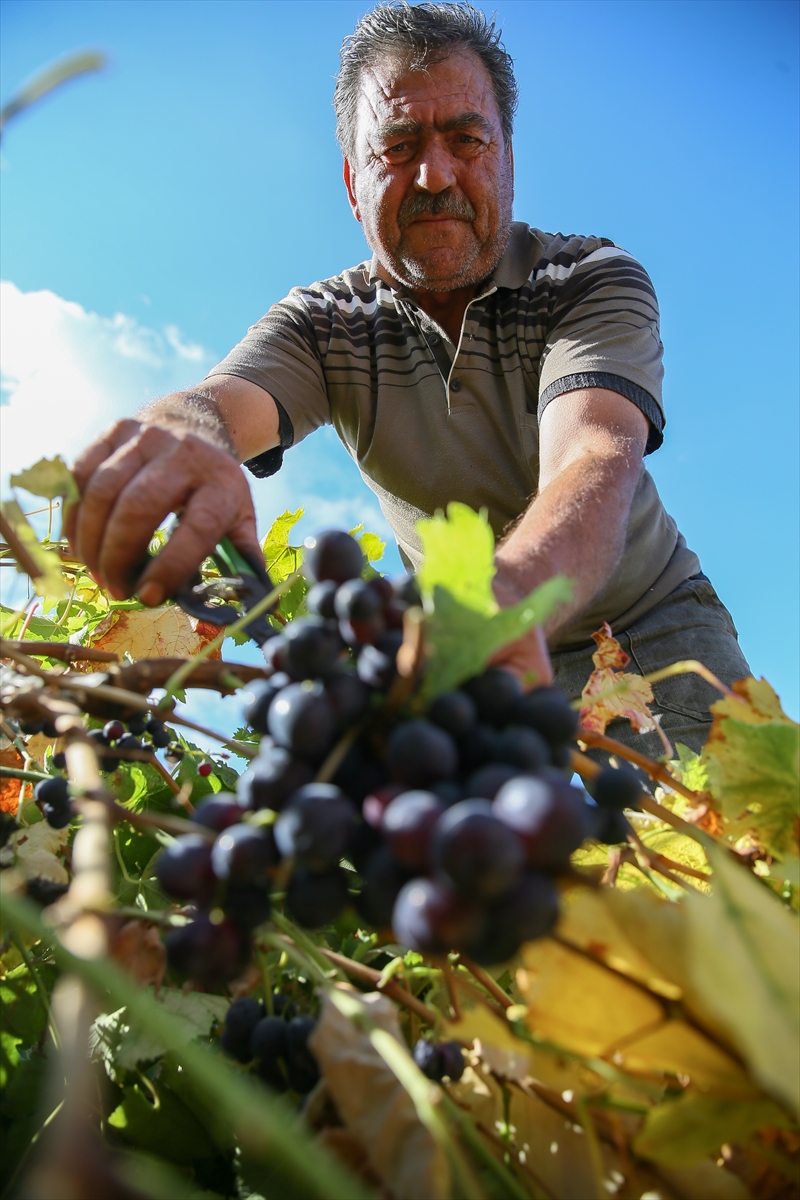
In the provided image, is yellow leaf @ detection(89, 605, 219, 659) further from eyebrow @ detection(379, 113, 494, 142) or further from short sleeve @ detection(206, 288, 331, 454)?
eyebrow @ detection(379, 113, 494, 142)

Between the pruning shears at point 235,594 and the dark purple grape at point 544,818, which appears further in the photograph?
the pruning shears at point 235,594

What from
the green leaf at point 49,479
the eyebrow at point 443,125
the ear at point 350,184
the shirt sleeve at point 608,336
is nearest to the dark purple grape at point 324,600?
the green leaf at point 49,479

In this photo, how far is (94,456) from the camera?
0.97m

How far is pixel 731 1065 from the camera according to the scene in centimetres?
39

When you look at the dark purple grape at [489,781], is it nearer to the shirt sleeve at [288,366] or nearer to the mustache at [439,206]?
the shirt sleeve at [288,366]

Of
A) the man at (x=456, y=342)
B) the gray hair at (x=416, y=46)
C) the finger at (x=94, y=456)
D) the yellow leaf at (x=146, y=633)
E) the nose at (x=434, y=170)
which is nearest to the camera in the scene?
the finger at (x=94, y=456)

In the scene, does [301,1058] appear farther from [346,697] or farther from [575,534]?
[575,534]

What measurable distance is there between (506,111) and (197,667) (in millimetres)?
2980

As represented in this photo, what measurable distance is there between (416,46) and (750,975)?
3.00m

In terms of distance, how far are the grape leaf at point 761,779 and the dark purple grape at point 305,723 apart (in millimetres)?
351

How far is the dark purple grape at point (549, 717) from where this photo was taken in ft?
1.40

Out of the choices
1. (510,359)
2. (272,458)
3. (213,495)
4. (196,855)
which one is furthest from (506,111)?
(196,855)

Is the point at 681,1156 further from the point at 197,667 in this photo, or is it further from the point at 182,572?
the point at 182,572

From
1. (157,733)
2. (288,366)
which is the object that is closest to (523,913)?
(157,733)
